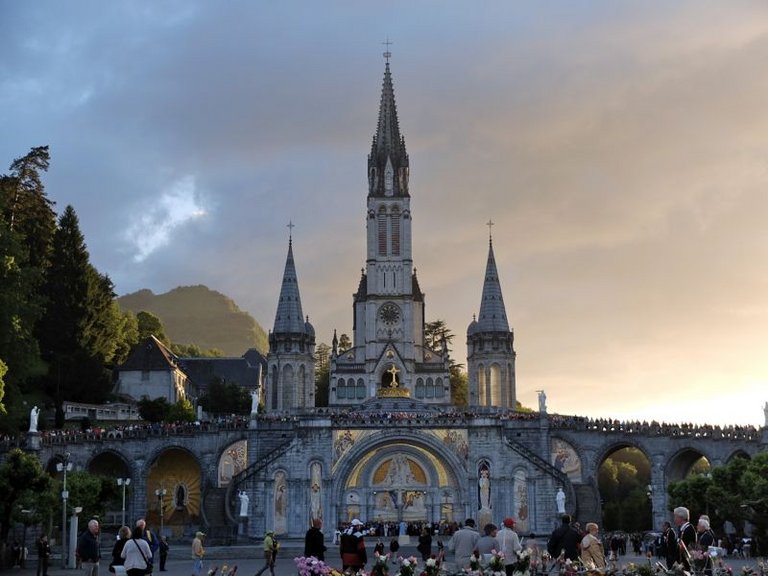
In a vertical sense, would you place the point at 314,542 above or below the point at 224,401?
below

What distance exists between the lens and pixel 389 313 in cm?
9669

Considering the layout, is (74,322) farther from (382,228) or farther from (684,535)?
(684,535)

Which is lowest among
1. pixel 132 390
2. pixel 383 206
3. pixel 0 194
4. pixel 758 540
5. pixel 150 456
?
pixel 758 540

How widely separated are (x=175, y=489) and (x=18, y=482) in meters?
27.4

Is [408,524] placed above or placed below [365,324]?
below

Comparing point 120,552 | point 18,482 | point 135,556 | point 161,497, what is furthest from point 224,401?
point 135,556

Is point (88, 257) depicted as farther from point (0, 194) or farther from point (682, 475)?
point (682, 475)

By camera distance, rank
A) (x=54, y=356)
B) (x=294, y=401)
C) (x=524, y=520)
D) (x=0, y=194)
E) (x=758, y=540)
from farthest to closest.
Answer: (x=294, y=401)
(x=54, y=356)
(x=524, y=520)
(x=0, y=194)
(x=758, y=540)

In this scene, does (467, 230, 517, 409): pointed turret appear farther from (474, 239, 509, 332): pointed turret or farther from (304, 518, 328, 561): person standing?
(304, 518, 328, 561): person standing

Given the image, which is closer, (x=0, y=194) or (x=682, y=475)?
(x=0, y=194)

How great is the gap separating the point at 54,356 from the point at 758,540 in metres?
44.1

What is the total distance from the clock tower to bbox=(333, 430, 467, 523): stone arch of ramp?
29954 millimetres

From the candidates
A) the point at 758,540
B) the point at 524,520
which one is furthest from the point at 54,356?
the point at 758,540

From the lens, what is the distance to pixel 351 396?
308 ft
